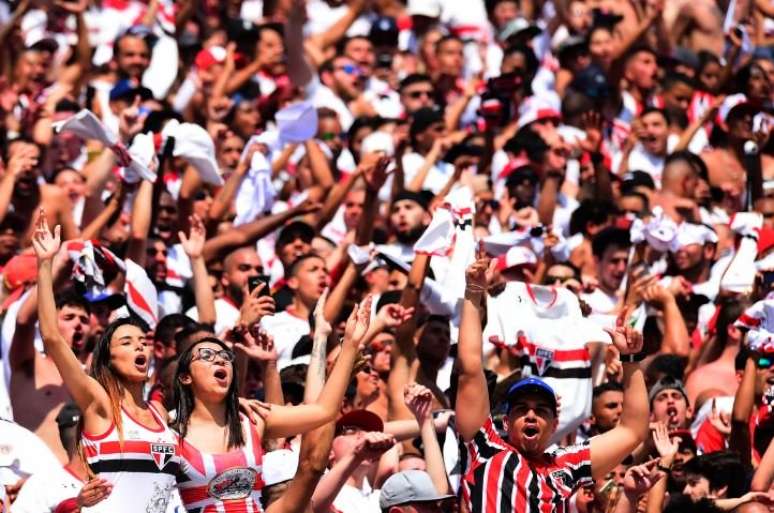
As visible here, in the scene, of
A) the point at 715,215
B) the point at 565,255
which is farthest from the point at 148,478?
the point at 715,215

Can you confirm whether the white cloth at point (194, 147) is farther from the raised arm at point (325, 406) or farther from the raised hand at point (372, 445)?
the raised hand at point (372, 445)

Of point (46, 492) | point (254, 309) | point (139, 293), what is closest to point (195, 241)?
point (139, 293)

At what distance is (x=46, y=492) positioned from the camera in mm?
7938

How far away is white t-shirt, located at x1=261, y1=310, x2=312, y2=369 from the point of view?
1051 centimetres

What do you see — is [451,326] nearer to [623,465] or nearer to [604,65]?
[623,465]

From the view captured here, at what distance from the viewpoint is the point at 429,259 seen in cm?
1009

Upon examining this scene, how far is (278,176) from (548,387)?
538 centimetres

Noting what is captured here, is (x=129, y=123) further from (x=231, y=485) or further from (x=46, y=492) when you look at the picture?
(x=231, y=485)

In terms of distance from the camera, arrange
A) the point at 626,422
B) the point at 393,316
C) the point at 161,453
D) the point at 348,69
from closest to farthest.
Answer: the point at 161,453, the point at 626,422, the point at 393,316, the point at 348,69

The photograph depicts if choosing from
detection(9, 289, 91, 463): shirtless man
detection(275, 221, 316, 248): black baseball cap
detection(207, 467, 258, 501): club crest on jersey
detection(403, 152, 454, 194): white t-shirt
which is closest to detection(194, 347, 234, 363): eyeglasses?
detection(207, 467, 258, 501): club crest on jersey

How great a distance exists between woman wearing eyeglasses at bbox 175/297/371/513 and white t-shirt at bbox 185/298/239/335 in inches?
105

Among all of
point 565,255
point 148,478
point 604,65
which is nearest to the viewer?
point 148,478

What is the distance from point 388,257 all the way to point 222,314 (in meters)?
1.06

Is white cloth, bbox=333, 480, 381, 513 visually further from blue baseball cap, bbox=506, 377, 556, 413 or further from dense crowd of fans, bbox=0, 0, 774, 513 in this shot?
blue baseball cap, bbox=506, 377, 556, 413
